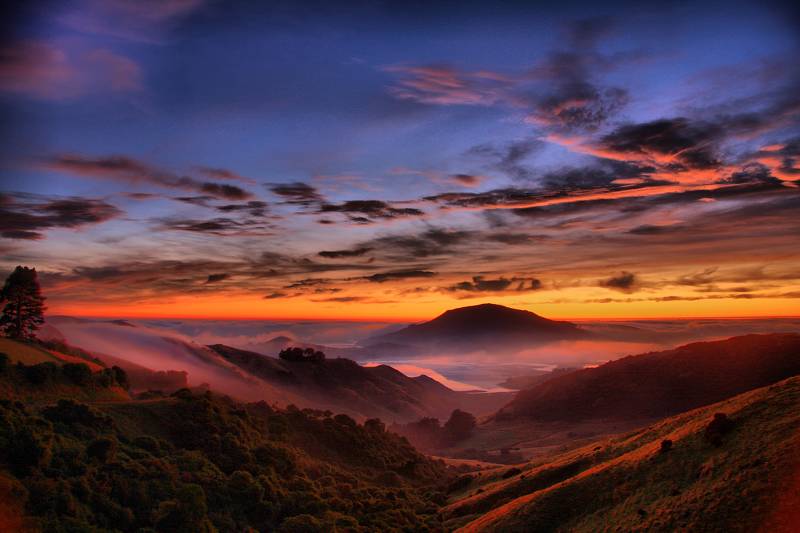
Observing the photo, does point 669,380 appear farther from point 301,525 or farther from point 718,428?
point 301,525

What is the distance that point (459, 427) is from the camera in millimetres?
142125

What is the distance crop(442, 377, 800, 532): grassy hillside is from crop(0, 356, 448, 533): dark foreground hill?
14064 mm

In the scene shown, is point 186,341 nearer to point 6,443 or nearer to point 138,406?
point 138,406

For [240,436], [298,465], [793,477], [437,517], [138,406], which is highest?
[793,477]

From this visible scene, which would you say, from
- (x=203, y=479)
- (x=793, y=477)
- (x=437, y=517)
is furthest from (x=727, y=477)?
(x=203, y=479)

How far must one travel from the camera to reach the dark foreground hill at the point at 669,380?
401 ft

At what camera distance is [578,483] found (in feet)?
120

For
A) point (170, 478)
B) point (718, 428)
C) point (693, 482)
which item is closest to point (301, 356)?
point (170, 478)

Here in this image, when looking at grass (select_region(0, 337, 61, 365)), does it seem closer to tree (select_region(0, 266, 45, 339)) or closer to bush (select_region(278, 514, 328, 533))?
tree (select_region(0, 266, 45, 339))

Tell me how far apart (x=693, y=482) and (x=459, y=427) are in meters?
119

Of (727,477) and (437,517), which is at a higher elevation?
(727,477)

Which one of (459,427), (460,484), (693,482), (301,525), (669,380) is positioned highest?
(693,482)

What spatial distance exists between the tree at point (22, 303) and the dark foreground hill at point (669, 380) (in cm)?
12719

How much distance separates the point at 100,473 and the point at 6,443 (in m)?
5.60
